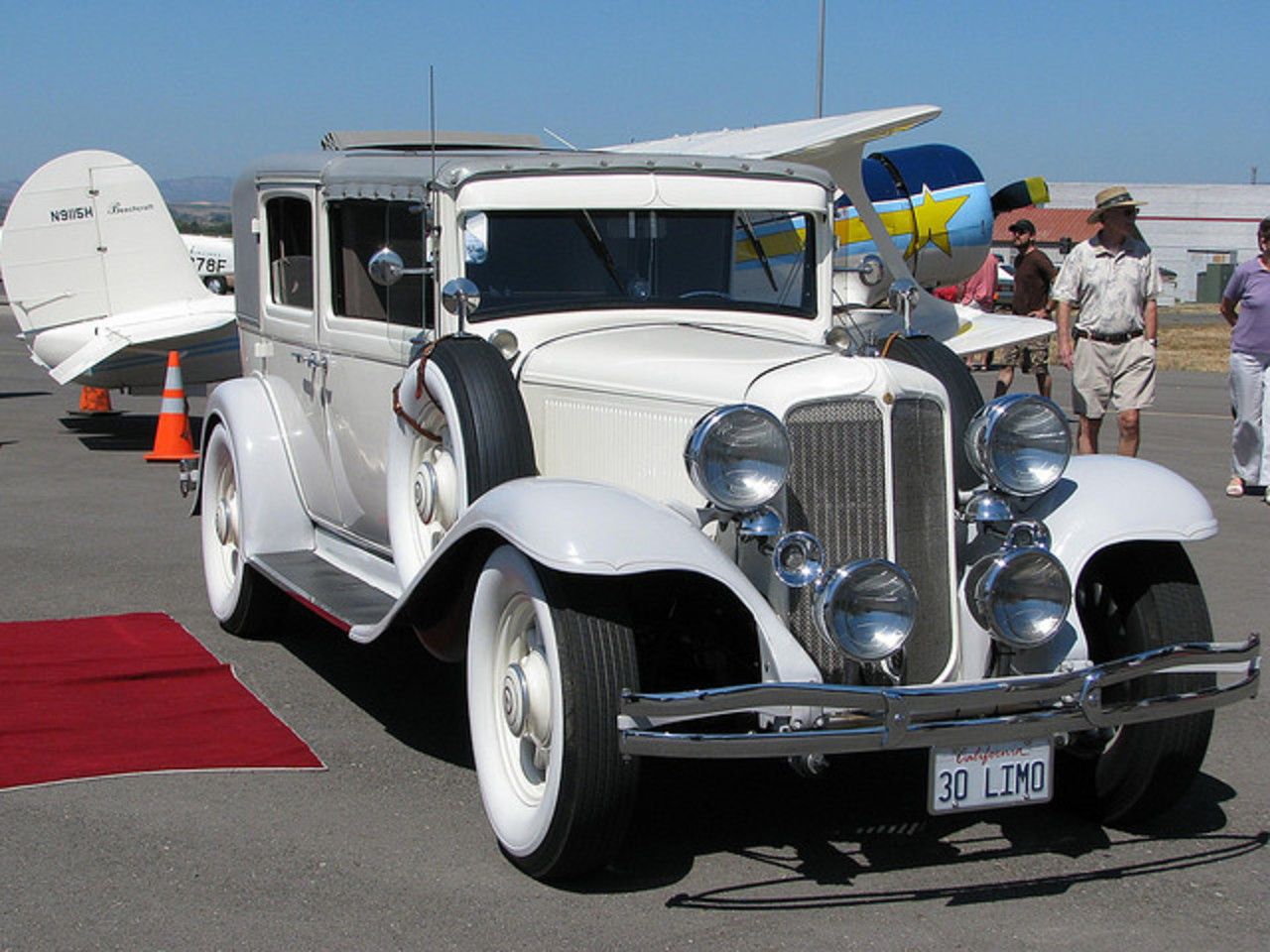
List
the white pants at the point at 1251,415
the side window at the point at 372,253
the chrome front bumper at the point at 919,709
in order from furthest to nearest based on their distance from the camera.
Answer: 1. the white pants at the point at 1251,415
2. the side window at the point at 372,253
3. the chrome front bumper at the point at 919,709

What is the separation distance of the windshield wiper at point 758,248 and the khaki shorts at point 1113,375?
4502 mm

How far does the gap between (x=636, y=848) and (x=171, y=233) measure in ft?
37.3

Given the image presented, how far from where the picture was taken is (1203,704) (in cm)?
375

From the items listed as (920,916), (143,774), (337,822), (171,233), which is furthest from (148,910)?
(171,233)

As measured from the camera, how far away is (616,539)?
11.9 feet

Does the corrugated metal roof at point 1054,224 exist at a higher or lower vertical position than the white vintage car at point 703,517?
lower

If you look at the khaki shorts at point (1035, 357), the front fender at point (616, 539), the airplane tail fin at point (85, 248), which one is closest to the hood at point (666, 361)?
the front fender at point (616, 539)

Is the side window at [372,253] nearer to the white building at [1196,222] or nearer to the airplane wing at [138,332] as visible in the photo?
the airplane wing at [138,332]

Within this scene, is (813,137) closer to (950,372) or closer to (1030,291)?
(1030,291)

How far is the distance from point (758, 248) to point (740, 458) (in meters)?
1.90

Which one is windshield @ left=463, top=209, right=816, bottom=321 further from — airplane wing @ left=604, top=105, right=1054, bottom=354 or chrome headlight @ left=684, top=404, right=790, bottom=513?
airplane wing @ left=604, top=105, right=1054, bottom=354

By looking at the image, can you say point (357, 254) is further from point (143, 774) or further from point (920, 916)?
point (920, 916)

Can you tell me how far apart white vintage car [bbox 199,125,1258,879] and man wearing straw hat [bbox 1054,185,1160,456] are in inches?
158

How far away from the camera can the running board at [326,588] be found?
498 centimetres
